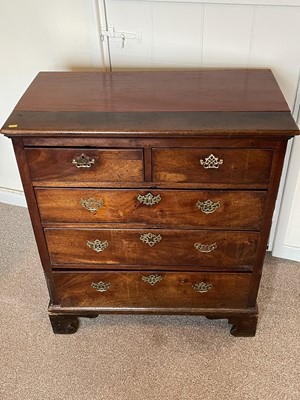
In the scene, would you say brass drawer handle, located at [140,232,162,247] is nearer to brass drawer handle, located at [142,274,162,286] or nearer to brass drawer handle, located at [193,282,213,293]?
brass drawer handle, located at [142,274,162,286]

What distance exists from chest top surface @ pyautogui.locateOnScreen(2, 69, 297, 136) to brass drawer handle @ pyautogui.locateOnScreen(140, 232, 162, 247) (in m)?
0.41

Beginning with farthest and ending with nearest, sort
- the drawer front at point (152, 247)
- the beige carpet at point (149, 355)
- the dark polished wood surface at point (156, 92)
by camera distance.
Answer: the beige carpet at point (149, 355)
the drawer front at point (152, 247)
the dark polished wood surface at point (156, 92)

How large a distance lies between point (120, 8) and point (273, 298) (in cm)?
136

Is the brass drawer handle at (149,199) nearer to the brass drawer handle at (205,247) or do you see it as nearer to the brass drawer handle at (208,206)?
the brass drawer handle at (208,206)

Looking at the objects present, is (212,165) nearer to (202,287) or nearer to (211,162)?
(211,162)

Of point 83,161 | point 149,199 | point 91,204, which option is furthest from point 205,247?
point 83,161

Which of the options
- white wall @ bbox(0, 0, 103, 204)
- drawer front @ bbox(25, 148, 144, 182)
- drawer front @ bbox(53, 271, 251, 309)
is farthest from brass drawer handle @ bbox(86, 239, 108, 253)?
white wall @ bbox(0, 0, 103, 204)

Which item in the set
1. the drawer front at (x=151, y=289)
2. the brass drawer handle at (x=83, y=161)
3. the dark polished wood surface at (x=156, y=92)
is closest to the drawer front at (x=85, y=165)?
the brass drawer handle at (x=83, y=161)

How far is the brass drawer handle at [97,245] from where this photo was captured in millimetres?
1549

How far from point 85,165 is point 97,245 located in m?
0.34

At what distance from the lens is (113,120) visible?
1.31 m

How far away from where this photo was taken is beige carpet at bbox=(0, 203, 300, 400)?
5.30 feet

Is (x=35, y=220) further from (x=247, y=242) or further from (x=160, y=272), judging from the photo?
(x=247, y=242)

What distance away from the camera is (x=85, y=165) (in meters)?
1.34
